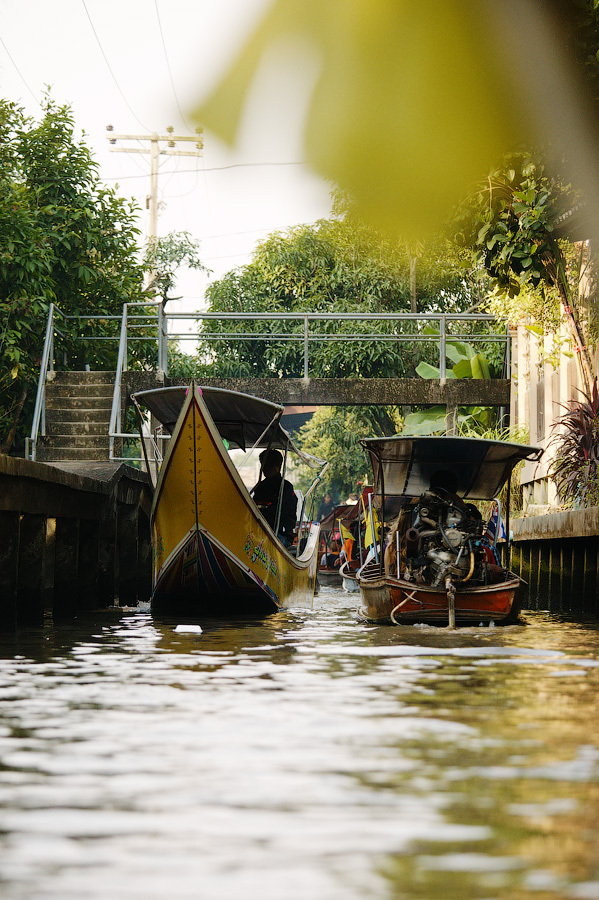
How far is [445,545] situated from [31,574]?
3578 mm

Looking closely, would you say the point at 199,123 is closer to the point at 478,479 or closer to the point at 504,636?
the point at 504,636

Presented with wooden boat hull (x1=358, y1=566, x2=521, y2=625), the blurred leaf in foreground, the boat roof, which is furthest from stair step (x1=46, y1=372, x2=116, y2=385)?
the blurred leaf in foreground

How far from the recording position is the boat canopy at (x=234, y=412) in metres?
12.4

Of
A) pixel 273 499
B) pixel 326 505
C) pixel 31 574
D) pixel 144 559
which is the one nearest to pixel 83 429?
pixel 144 559

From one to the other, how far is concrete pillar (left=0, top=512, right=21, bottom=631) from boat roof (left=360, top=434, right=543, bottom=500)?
3.65 metres

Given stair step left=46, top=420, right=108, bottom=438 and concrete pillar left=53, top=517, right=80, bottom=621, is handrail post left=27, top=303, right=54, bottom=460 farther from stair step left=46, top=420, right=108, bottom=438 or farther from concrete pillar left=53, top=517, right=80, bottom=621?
concrete pillar left=53, top=517, right=80, bottom=621

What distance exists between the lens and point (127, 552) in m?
14.9

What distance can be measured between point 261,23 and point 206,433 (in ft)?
32.8

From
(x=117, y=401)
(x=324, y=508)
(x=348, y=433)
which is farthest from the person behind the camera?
(x=324, y=508)

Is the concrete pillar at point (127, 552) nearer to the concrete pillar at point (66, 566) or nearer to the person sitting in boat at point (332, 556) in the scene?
the concrete pillar at point (66, 566)

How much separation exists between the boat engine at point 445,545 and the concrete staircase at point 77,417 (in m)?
6.96

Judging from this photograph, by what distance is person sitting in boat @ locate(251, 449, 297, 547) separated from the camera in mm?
13062

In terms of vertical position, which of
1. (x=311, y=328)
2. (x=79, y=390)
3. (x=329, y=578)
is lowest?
(x=329, y=578)

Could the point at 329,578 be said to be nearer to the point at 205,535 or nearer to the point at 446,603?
the point at 205,535
